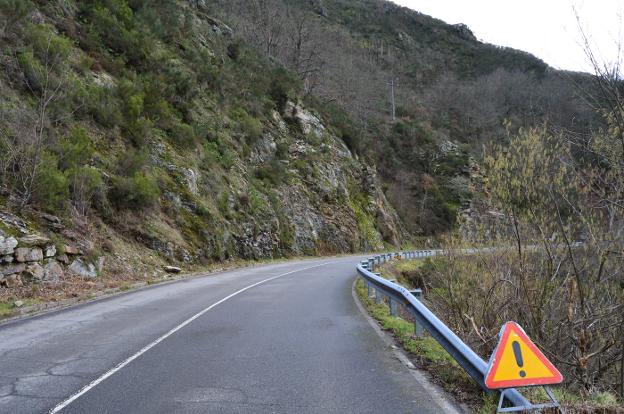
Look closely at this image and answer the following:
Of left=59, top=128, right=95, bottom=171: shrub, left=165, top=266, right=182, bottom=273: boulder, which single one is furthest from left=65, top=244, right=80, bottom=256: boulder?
left=165, top=266, right=182, bottom=273: boulder

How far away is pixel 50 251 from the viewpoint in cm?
1341

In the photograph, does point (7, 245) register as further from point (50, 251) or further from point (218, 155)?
point (218, 155)

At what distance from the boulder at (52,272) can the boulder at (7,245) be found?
43.0 inches

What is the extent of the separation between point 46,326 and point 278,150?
3096cm

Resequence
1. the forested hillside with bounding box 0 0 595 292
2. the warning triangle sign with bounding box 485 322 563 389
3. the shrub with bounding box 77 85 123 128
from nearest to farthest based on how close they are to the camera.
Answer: the warning triangle sign with bounding box 485 322 563 389, the forested hillside with bounding box 0 0 595 292, the shrub with bounding box 77 85 123 128

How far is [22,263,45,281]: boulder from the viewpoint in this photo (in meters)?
12.3

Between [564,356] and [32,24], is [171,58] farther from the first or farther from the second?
[564,356]

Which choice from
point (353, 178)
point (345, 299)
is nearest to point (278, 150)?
point (353, 178)

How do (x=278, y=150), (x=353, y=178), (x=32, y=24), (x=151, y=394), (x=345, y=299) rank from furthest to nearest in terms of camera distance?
(x=353, y=178) < (x=278, y=150) < (x=32, y=24) < (x=345, y=299) < (x=151, y=394)

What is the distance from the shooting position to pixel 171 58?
3250cm

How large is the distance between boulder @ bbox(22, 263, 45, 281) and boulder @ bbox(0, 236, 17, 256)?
0.65 metres

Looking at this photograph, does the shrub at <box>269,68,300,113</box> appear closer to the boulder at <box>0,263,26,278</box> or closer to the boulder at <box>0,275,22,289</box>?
the boulder at <box>0,263,26,278</box>

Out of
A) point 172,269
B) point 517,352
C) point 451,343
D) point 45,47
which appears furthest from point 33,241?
point 517,352

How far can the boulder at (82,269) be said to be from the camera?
14188 mm
